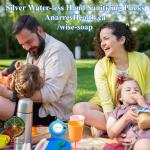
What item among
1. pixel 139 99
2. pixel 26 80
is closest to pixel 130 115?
pixel 139 99

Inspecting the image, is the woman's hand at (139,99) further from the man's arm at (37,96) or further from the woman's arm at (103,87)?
the man's arm at (37,96)

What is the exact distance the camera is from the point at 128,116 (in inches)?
95.4

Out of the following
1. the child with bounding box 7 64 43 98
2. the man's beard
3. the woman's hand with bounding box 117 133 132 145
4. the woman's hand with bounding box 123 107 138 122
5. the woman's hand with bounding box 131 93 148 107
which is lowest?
the woman's hand with bounding box 117 133 132 145

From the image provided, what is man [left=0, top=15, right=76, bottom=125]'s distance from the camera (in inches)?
113

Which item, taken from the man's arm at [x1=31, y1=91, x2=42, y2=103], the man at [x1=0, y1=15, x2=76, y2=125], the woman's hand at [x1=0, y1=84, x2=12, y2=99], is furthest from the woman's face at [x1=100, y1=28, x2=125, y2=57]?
the woman's hand at [x1=0, y1=84, x2=12, y2=99]

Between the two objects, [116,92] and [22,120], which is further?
[116,92]

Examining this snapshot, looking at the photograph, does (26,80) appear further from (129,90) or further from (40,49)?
(129,90)

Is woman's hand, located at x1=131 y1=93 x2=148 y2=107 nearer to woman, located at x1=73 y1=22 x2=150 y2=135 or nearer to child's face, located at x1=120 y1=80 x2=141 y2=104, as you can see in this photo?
child's face, located at x1=120 y1=80 x2=141 y2=104

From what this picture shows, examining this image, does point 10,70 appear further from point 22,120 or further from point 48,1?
point 48,1

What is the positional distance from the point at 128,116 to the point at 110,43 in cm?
62

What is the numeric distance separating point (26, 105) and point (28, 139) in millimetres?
200

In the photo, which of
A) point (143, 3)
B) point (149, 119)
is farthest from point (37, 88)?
point (143, 3)

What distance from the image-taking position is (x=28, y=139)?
2.30 m

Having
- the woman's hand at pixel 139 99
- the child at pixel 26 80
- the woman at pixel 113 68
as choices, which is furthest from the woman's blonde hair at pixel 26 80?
the woman's hand at pixel 139 99
